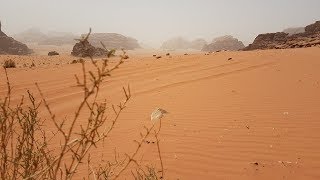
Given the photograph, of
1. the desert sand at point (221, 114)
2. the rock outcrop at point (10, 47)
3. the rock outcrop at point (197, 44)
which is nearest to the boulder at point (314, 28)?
the desert sand at point (221, 114)

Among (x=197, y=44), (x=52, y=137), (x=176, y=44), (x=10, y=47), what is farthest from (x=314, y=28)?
(x=176, y=44)

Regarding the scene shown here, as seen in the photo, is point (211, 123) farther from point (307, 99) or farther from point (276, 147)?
point (307, 99)

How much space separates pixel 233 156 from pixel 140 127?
1.97 meters

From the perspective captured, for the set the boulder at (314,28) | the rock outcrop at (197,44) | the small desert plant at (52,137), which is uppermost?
the boulder at (314,28)

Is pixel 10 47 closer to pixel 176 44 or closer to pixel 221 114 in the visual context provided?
pixel 221 114

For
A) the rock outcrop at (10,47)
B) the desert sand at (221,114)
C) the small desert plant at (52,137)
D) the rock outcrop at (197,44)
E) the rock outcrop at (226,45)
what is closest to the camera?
the small desert plant at (52,137)

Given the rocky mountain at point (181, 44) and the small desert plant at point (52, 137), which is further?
the rocky mountain at point (181, 44)

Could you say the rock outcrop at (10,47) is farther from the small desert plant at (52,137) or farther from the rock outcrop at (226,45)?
the rock outcrop at (226,45)

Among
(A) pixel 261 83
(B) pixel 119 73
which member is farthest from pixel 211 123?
(B) pixel 119 73

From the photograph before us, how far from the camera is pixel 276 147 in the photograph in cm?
429

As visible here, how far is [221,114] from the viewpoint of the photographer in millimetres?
6219

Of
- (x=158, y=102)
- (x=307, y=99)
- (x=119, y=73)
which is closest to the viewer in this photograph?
(x=307, y=99)

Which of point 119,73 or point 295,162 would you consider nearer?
point 295,162

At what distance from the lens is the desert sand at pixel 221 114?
3.92m
